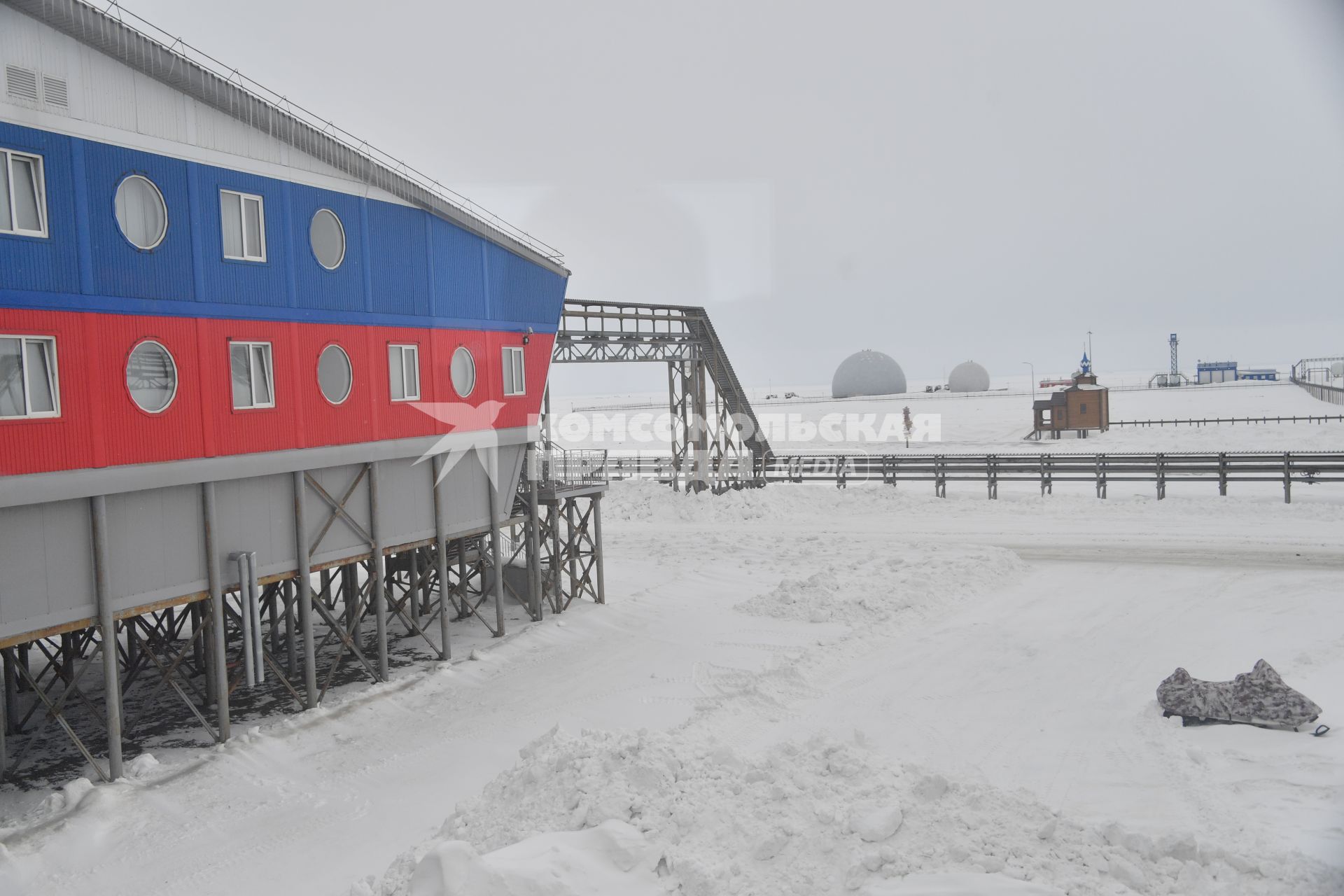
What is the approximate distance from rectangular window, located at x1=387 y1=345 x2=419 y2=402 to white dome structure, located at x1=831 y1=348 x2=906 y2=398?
354 ft

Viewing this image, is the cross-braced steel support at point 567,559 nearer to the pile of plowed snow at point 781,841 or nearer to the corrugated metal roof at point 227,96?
the corrugated metal roof at point 227,96

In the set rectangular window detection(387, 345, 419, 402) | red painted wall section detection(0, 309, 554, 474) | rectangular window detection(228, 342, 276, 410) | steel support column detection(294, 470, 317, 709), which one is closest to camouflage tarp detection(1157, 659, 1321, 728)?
steel support column detection(294, 470, 317, 709)

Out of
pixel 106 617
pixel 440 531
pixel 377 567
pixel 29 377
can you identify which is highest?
pixel 29 377

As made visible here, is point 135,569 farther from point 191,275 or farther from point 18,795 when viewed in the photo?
point 191,275

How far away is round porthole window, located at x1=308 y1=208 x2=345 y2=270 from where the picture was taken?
14.4 metres

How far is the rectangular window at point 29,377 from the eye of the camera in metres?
10.2

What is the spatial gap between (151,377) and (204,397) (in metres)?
0.84

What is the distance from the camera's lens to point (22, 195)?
10.4 m

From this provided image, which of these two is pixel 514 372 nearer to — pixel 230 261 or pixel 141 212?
pixel 230 261

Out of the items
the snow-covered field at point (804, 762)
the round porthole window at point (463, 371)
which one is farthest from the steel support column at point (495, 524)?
the round porthole window at point (463, 371)

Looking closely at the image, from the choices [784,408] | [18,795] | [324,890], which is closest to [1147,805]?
[324,890]

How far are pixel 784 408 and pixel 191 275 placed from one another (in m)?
92.4

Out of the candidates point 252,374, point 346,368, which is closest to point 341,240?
point 346,368

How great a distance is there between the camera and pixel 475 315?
18.0 meters
